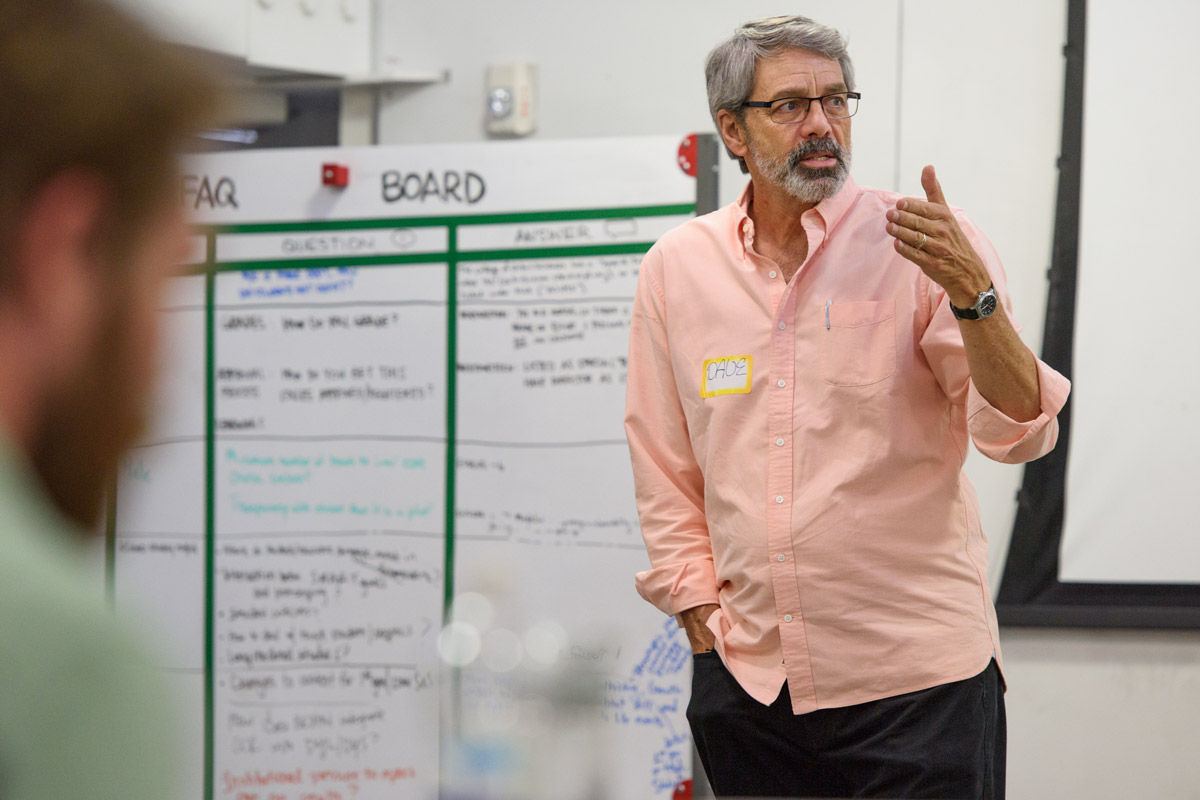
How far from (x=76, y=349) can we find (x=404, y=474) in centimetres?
258

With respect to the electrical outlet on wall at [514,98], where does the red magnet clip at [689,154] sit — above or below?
below

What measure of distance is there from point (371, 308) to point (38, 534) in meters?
2.68

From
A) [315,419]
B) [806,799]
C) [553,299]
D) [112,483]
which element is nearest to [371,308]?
[315,419]

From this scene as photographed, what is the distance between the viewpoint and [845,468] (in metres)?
1.71

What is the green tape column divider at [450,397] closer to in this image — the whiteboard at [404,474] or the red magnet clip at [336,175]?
the whiteboard at [404,474]

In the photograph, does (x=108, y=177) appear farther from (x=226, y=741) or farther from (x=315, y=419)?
(x=226, y=741)

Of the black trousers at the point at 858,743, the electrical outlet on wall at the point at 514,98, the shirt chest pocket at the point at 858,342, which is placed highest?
the electrical outlet on wall at the point at 514,98

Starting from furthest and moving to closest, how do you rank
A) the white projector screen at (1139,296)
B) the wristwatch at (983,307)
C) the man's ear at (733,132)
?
the white projector screen at (1139,296) → the man's ear at (733,132) → the wristwatch at (983,307)

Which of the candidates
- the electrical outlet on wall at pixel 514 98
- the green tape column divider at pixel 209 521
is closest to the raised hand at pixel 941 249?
the electrical outlet on wall at pixel 514 98

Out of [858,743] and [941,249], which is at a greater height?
[941,249]

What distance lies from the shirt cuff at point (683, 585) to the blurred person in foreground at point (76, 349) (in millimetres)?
1458

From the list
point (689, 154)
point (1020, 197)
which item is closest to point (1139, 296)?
point (1020, 197)

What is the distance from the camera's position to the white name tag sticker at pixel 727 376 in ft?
5.89

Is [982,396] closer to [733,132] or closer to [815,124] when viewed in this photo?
[815,124]
